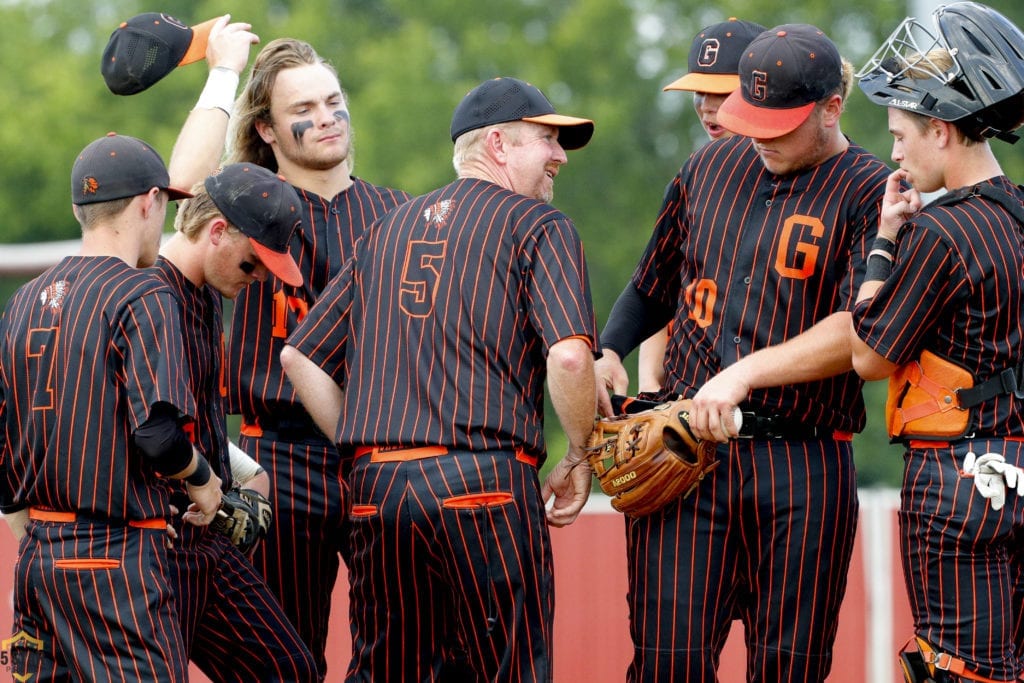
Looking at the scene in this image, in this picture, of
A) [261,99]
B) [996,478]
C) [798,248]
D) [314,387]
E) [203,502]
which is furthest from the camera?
[261,99]

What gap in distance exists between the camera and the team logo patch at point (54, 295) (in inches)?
193

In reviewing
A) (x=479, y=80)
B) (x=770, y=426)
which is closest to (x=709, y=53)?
(x=770, y=426)

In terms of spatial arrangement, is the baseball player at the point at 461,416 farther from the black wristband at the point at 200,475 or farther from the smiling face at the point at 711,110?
the smiling face at the point at 711,110

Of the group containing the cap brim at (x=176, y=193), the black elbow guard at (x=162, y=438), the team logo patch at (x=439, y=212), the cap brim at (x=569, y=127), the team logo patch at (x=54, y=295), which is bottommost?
the black elbow guard at (x=162, y=438)

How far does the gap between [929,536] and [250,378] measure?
2531 millimetres

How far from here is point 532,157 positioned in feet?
17.5

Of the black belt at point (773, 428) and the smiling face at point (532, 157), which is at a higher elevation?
the smiling face at point (532, 157)

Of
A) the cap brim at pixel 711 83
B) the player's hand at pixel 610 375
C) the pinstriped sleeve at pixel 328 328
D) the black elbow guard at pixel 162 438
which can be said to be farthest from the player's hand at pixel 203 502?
the cap brim at pixel 711 83

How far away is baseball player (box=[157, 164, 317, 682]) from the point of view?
209 inches

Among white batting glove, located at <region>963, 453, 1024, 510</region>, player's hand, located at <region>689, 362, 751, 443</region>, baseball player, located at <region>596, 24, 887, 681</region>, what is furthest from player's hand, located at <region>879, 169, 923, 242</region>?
white batting glove, located at <region>963, 453, 1024, 510</region>

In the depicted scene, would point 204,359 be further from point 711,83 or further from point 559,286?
point 711,83

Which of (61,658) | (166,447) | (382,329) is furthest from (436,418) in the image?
(61,658)

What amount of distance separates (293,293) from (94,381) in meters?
1.21

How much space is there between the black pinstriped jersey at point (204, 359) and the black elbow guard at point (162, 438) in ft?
1.00
